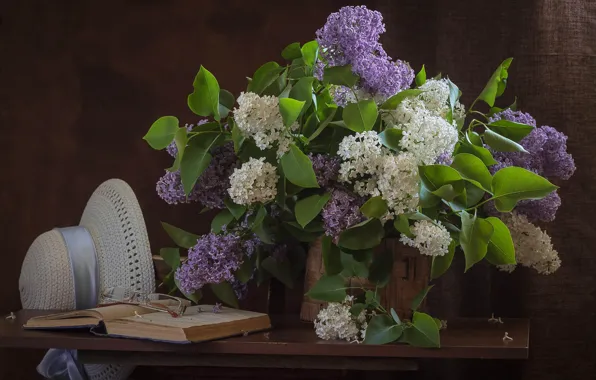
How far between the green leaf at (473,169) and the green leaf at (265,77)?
0.28 m

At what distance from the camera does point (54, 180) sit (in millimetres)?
1547

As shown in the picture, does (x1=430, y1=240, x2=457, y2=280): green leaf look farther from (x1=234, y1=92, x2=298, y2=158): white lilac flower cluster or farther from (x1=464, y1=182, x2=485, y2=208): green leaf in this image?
(x1=234, y1=92, x2=298, y2=158): white lilac flower cluster

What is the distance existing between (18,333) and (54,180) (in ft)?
1.73

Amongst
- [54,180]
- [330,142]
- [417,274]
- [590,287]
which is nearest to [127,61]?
[54,180]

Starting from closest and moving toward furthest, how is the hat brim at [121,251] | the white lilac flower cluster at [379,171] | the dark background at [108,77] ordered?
the white lilac flower cluster at [379,171]
the hat brim at [121,251]
the dark background at [108,77]

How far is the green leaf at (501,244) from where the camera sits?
3.38ft

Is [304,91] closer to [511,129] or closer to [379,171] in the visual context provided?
[379,171]

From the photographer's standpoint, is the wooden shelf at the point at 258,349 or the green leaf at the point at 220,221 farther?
the green leaf at the point at 220,221

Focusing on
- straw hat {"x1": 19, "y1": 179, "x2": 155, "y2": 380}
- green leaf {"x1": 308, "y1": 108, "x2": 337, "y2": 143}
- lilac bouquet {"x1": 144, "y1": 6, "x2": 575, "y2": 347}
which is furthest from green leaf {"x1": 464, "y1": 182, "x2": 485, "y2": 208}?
straw hat {"x1": 19, "y1": 179, "x2": 155, "y2": 380}

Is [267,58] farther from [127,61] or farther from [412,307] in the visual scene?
[412,307]

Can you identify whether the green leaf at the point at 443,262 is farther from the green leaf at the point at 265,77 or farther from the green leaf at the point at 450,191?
the green leaf at the point at 265,77

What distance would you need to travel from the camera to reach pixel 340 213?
1030mm

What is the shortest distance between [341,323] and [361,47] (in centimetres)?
35

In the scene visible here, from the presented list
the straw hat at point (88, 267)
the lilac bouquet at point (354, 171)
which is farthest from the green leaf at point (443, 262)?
the straw hat at point (88, 267)
